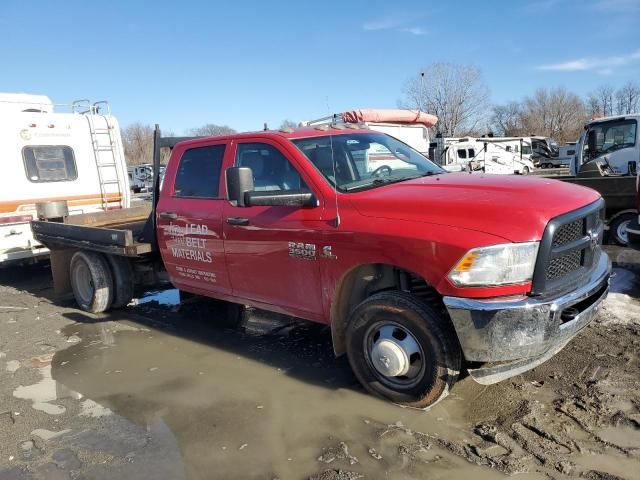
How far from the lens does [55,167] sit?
362 inches

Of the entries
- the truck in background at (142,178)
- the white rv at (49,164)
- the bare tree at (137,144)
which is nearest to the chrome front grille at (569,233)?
the white rv at (49,164)

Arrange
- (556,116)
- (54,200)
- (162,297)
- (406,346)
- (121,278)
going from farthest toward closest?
(556,116)
(54,200)
(162,297)
(121,278)
(406,346)

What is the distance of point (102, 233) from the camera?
5992mm

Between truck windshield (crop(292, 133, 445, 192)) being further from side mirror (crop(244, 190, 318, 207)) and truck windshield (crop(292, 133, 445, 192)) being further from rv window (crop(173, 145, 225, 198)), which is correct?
rv window (crop(173, 145, 225, 198))

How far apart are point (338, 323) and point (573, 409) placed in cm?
174

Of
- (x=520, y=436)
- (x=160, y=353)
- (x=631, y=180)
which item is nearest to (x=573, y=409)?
(x=520, y=436)

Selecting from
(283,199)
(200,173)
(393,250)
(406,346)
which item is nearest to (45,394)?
(200,173)

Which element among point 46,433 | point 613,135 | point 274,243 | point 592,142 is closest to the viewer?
point 46,433

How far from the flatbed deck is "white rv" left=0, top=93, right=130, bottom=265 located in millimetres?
1520

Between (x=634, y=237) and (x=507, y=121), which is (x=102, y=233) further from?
(x=507, y=121)

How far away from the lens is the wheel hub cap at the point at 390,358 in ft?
11.8

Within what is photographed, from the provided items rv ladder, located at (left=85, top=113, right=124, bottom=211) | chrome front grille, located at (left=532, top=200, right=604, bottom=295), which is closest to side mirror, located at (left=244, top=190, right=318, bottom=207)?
chrome front grille, located at (left=532, top=200, right=604, bottom=295)

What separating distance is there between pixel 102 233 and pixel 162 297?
1.78 metres

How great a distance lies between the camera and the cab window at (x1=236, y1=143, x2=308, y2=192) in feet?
13.9
